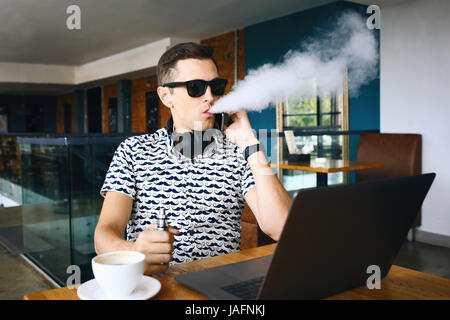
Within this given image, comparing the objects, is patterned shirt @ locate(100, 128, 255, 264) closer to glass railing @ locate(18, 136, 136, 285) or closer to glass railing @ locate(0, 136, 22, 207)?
glass railing @ locate(18, 136, 136, 285)

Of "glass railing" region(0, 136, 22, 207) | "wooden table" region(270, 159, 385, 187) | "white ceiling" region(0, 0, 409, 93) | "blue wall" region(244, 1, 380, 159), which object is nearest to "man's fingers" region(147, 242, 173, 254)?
"wooden table" region(270, 159, 385, 187)

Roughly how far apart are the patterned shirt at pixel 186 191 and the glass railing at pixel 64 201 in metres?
1.34

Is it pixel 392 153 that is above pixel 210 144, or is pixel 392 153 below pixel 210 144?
below

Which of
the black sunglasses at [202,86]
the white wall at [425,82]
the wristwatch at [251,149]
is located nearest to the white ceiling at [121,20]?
the white wall at [425,82]

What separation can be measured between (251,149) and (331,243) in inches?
25.8

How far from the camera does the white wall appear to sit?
4.17 meters

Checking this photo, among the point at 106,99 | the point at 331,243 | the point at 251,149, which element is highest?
the point at 106,99

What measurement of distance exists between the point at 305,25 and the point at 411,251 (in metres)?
3.92

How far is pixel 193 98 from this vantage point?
1.35 metres

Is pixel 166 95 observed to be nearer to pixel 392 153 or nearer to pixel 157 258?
pixel 157 258

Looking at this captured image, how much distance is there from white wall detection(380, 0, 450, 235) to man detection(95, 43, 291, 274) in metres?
3.53

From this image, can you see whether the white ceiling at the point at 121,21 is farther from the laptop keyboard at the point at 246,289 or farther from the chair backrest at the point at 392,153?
the laptop keyboard at the point at 246,289

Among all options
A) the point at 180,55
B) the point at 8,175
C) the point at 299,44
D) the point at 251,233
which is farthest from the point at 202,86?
the point at 299,44

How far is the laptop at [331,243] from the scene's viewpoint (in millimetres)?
629
